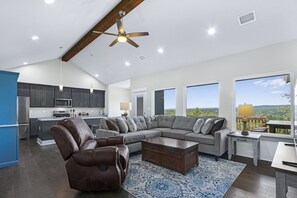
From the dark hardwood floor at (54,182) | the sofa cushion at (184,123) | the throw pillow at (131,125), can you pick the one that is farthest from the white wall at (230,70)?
the throw pillow at (131,125)

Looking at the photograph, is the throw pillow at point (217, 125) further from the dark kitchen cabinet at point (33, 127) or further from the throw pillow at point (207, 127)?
the dark kitchen cabinet at point (33, 127)

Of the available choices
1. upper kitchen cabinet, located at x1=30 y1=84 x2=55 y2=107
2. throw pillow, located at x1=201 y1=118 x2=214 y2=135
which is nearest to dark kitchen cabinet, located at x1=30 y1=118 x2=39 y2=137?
upper kitchen cabinet, located at x1=30 y1=84 x2=55 y2=107

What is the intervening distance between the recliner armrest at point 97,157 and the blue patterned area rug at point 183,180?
65cm

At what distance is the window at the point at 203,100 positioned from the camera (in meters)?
4.91

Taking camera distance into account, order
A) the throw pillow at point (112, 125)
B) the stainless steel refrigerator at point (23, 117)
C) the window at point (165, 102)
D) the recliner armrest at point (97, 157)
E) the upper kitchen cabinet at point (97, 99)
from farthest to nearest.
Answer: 1. the upper kitchen cabinet at point (97, 99)
2. the window at point (165, 102)
3. the stainless steel refrigerator at point (23, 117)
4. the throw pillow at point (112, 125)
5. the recliner armrest at point (97, 157)

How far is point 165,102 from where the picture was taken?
6449 mm

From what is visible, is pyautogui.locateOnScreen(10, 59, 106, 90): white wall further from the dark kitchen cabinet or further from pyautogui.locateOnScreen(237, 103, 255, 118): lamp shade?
pyautogui.locateOnScreen(237, 103, 255, 118): lamp shade

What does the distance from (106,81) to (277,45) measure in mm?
7163

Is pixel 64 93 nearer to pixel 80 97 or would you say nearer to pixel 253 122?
pixel 80 97

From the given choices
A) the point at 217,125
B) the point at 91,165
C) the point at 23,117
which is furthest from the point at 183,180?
the point at 23,117

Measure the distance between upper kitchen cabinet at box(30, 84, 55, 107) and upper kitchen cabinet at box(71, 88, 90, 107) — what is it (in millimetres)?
913

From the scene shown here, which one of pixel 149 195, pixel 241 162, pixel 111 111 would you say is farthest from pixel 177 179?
pixel 111 111

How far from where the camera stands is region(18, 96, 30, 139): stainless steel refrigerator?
19.7 feet

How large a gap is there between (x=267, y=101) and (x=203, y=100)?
173cm
